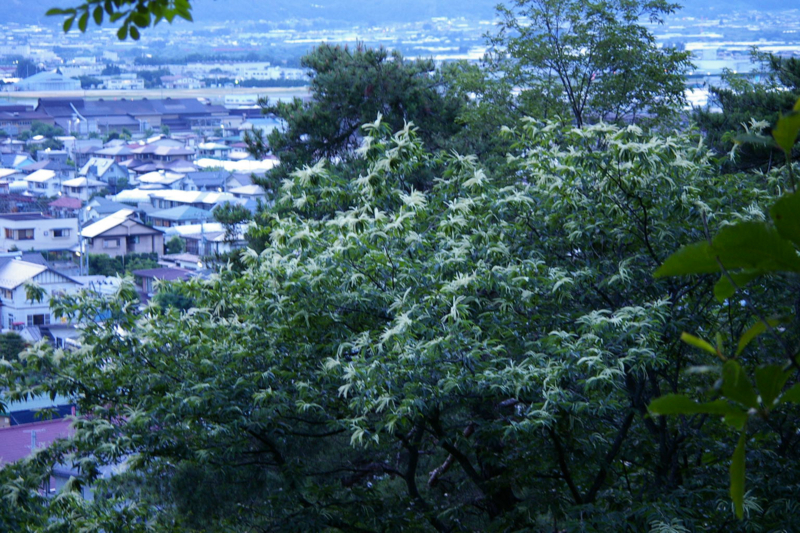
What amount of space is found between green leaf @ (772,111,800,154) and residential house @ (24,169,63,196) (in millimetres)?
28505

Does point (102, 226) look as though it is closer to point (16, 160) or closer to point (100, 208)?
point (100, 208)

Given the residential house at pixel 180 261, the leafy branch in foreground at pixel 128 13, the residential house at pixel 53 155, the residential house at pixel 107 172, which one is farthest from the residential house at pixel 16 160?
the leafy branch in foreground at pixel 128 13

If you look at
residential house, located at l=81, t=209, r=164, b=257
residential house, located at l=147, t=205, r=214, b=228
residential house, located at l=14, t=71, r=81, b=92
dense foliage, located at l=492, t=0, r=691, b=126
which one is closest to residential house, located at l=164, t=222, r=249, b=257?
residential house, located at l=147, t=205, r=214, b=228

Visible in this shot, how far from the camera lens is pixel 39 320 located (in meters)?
13.8

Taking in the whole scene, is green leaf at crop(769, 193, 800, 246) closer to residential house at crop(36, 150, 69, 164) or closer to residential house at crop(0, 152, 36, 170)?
residential house at crop(0, 152, 36, 170)

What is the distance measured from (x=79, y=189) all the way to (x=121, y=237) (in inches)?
373

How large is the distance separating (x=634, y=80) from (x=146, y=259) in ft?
40.9

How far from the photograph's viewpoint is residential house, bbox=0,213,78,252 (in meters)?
19.2

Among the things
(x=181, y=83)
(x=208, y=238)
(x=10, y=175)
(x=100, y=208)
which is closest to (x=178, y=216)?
(x=100, y=208)

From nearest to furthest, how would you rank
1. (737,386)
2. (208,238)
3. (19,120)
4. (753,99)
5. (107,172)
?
(737,386)
(753,99)
(208,238)
(107,172)
(19,120)

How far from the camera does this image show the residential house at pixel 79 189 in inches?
1097

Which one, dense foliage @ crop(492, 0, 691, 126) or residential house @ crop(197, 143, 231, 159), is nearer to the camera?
dense foliage @ crop(492, 0, 691, 126)

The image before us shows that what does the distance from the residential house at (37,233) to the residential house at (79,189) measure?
7.18 meters

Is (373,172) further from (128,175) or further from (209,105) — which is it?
(209,105)
